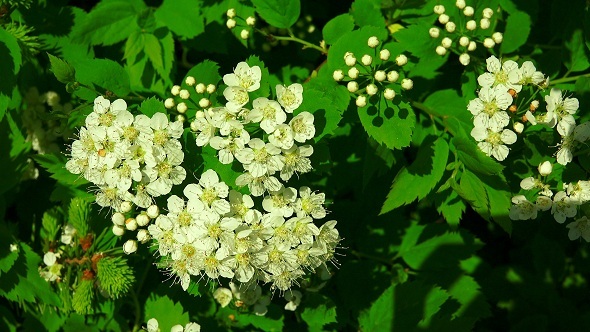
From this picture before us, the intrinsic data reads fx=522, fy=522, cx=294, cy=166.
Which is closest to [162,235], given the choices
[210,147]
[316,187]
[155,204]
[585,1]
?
[155,204]

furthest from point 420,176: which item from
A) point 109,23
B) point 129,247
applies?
point 109,23

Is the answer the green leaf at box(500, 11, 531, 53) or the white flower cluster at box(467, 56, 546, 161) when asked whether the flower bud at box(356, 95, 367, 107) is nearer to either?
the white flower cluster at box(467, 56, 546, 161)

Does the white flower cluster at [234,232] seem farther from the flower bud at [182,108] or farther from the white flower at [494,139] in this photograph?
the white flower at [494,139]

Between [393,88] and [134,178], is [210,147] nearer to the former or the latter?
[134,178]

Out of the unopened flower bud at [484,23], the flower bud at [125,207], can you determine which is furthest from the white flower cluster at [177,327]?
the unopened flower bud at [484,23]

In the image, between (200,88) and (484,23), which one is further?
(484,23)

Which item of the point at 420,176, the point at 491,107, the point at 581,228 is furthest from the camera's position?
the point at 581,228

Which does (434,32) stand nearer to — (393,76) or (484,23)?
(484,23)
